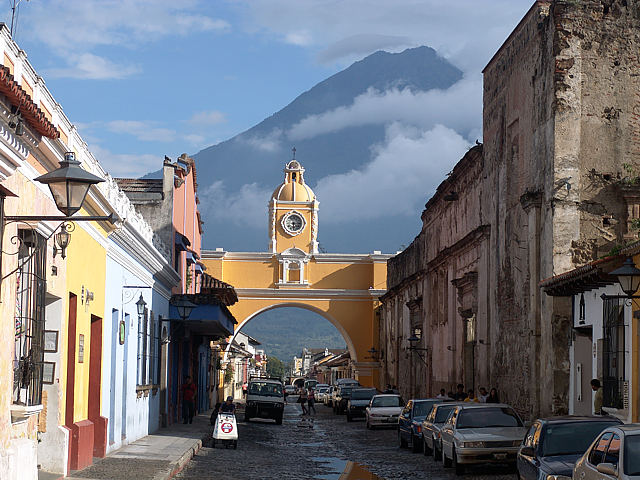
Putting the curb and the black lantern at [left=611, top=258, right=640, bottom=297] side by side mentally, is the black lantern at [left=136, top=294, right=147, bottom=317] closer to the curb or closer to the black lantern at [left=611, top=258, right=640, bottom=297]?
the curb

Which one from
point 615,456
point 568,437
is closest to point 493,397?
point 568,437

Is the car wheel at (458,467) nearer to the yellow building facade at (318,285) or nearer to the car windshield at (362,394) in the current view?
the car windshield at (362,394)

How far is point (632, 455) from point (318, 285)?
187 ft

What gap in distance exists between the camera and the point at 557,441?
13453 mm

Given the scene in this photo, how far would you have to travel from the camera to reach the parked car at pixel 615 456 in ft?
30.5

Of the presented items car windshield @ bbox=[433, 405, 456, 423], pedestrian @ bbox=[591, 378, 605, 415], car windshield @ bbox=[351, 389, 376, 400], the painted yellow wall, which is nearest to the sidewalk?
the painted yellow wall

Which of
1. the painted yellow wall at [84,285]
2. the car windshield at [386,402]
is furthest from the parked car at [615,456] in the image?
the car windshield at [386,402]

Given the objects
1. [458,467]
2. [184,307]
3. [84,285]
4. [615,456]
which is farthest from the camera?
[184,307]

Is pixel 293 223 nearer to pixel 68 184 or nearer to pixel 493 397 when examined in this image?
pixel 493 397

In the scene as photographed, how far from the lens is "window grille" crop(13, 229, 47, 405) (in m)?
12.7

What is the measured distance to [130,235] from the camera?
2177 cm

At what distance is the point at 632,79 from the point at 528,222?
3.96m

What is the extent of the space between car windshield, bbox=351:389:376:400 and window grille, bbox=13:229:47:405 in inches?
1178

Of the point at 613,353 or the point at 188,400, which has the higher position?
the point at 613,353
